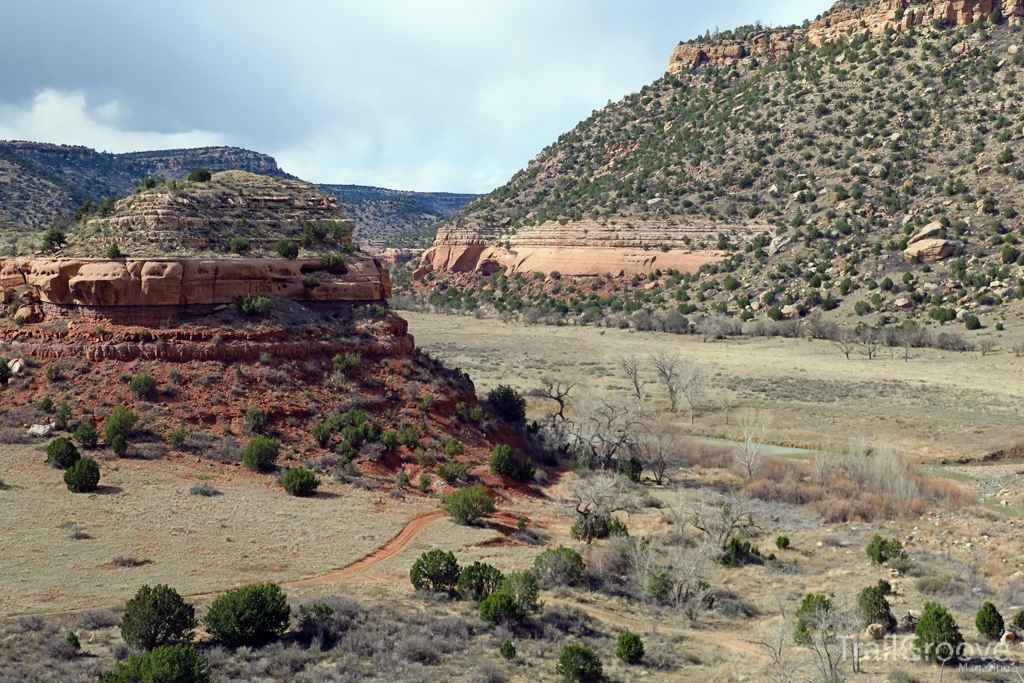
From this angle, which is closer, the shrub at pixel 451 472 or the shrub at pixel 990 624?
the shrub at pixel 990 624

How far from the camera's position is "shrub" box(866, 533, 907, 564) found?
21.5m

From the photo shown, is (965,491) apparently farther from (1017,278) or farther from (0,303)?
(1017,278)

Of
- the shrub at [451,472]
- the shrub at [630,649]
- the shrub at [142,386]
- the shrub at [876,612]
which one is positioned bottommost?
the shrub at [630,649]

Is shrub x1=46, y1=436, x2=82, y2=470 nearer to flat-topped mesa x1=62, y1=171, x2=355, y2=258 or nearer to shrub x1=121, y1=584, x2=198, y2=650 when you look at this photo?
flat-topped mesa x1=62, y1=171, x2=355, y2=258

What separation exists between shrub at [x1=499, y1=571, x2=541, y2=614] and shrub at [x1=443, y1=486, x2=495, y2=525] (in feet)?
19.1

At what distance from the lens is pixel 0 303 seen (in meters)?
30.0

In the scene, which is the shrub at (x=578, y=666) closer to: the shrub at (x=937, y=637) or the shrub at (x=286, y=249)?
the shrub at (x=937, y=637)

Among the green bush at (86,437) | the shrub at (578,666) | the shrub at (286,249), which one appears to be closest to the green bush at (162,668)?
the shrub at (578,666)

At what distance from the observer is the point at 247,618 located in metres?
15.0

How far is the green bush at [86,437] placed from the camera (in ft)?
80.1

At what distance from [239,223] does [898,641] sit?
24.3 m

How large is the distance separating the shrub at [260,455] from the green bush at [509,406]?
1073cm

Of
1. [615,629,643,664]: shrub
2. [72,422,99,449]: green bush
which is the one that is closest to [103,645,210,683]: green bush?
[615,629,643,664]: shrub

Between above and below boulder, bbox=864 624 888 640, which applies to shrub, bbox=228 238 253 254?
above
